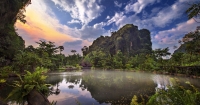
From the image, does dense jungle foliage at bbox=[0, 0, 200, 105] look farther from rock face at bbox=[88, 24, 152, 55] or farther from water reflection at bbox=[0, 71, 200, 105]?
rock face at bbox=[88, 24, 152, 55]

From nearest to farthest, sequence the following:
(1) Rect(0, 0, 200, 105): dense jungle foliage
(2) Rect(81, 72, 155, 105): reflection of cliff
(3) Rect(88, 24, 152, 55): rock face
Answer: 1. (1) Rect(0, 0, 200, 105): dense jungle foliage
2. (2) Rect(81, 72, 155, 105): reflection of cliff
3. (3) Rect(88, 24, 152, 55): rock face

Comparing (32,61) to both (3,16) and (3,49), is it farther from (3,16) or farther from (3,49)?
(3,16)

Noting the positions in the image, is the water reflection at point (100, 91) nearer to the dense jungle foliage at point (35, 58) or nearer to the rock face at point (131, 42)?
the dense jungle foliage at point (35, 58)

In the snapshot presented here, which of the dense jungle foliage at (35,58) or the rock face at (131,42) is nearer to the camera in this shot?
the dense jungle foliage at (35,58)

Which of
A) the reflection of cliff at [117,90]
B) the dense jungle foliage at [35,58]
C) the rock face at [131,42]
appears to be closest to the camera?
the dense jungle foliage at [35,58]

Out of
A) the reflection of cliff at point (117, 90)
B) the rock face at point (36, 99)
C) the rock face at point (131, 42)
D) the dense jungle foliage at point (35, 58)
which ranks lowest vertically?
the reflection of cliff at point (117, 90)

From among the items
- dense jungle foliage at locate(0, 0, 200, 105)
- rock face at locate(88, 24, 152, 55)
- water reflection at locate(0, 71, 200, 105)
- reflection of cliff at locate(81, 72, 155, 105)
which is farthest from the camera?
rock face at locate(88, 24, 152, 55)

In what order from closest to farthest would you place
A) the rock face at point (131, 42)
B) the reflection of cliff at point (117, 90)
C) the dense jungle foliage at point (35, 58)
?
the dense jungle foliage at point (35, 58) < the reflection of cliff at point (117, 90) < the rock face at point (131, 42)

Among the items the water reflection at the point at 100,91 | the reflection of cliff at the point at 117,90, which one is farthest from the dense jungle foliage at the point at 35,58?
the reflection of cliff at the point at 117,90

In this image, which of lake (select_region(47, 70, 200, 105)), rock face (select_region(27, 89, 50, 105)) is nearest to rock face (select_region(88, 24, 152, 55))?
lake (select_region(47, 70, 200, 105))

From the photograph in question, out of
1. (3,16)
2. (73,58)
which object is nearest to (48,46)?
(3,16)

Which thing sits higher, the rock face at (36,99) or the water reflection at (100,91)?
the rock face at (36,99)

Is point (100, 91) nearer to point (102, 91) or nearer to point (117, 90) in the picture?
point (102, 91)

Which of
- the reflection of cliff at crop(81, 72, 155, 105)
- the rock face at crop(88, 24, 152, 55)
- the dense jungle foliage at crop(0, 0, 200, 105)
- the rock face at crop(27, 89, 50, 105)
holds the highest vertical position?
the rock face at crop(88, 24, 152, 55)
